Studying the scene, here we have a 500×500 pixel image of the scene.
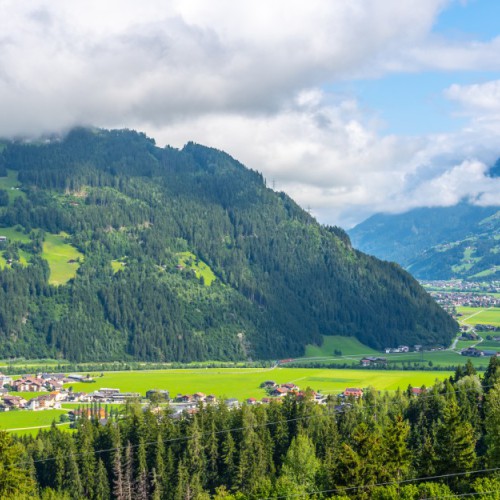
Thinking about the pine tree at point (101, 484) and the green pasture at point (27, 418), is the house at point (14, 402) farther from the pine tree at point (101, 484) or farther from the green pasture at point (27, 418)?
the pine tree at point (101, 484)

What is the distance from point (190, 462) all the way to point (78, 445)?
15.4 meters

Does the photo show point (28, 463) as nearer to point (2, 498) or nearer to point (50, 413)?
point (2, 498)

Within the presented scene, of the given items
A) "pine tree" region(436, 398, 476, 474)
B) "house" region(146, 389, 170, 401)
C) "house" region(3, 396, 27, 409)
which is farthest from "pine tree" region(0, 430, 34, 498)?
"house" region(3, 396, 27, 409)

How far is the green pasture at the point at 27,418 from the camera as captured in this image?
16725 centimetres

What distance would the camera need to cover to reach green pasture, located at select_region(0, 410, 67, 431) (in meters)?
167

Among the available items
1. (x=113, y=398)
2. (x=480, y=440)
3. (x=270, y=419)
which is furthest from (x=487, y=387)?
(x=113, y=398)

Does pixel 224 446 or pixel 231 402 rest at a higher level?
pixel 231 402

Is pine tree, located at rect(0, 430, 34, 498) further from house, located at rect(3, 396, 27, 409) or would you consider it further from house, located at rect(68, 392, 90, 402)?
house, located at rect(3, 396, 27, 409)

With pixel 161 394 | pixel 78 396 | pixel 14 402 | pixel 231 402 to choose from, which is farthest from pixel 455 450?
pixel 14 402

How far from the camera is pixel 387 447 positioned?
8000 centimetres

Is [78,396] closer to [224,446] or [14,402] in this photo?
[14,402]

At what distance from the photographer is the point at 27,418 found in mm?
176875

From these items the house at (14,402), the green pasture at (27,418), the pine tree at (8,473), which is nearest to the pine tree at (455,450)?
the pine tree at (8,473)

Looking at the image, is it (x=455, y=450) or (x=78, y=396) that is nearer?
(x=455, y=450)
